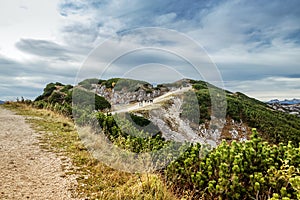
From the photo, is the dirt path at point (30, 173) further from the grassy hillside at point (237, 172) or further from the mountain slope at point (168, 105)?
the mountain slope at point (168, 105)

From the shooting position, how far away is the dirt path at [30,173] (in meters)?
5.29

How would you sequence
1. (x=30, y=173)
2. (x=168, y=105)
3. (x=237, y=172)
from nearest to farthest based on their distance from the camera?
(x=237, y=172) → (x=30, y=173) → (x=168, y=105)

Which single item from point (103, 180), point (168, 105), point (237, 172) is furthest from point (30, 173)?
point (168, 105)

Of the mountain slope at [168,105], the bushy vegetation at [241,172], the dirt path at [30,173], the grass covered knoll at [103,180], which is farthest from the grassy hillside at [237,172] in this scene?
the mountain slope at [168,105]

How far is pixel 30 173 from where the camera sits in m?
6.38

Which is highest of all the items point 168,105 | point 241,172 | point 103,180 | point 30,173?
point 168,105

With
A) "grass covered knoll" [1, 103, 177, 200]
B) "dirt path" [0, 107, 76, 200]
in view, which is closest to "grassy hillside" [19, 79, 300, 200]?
"grass covered knoll" [1, 103, 177, 200]

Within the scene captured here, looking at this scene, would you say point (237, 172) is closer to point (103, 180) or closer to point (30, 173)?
point (103, 180)

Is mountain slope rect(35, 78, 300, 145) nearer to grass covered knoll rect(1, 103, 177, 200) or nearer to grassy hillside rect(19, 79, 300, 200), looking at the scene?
grass covered knoll rect(1, 103, 177, 200)

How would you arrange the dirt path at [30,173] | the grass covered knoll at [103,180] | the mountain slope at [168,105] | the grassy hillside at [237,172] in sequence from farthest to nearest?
the mountain slope at [168,105] → the dirt path at [30,173] → the grass covered knoll at [103,180] → the grassy hillside at [237,172]

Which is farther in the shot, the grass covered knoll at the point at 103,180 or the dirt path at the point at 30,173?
the dirt path at the point at 30,173

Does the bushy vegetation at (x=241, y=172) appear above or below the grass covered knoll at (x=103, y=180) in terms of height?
above

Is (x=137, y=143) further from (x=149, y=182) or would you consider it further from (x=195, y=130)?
(x=195, y=130)

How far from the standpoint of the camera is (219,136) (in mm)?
31891
